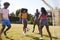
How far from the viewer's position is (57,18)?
9.66 m

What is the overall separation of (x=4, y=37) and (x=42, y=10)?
227cm

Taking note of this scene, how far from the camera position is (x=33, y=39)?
12.0 meters

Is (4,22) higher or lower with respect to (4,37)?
higher

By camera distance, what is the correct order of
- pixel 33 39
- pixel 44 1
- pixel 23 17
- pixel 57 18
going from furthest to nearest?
pixel 23 17 → pixel 33 39 → pixel 44 1 → pixel 57 18

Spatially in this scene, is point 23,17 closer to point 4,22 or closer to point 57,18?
point 4,22

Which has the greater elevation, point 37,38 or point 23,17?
point 23,17

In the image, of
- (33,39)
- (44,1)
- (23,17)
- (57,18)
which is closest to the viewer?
(57,18)

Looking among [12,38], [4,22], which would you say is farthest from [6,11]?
[12,38]

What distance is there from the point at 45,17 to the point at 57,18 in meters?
2.20

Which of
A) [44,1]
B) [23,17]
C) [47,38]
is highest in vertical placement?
[44,1]

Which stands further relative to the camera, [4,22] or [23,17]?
[23,17]

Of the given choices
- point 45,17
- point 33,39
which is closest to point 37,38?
point 33,39

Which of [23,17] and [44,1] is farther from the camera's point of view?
[23,17]

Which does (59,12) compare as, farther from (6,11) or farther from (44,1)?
(6,11)
